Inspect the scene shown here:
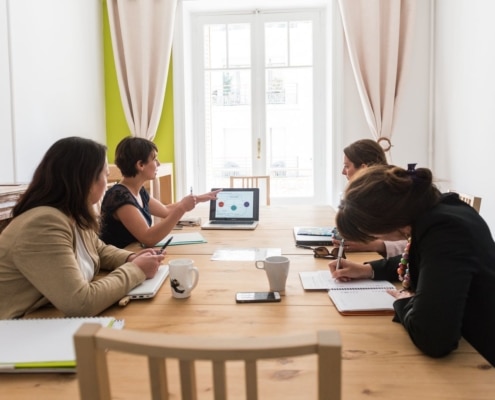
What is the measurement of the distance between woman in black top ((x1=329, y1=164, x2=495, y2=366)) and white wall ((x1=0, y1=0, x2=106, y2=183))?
2.74 meters

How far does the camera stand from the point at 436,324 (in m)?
0.92

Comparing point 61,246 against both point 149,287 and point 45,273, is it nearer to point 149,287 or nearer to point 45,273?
point 45,273

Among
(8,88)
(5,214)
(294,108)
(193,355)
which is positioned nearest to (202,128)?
(294,108)

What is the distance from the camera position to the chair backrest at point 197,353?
53 centimetres

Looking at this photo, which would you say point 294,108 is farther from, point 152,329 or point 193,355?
point 193,355

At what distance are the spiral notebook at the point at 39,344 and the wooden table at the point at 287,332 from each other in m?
0.02

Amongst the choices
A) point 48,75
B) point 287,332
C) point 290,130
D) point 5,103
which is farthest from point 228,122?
point 287,332

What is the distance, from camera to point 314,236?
2.04 meters

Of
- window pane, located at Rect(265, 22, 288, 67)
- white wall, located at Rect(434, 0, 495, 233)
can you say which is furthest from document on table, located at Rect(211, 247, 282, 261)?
window pane, located at Rect(265, 22, 288, 67)

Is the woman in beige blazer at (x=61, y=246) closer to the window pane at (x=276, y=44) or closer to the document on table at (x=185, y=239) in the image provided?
the document on table at (x=185, y=239)

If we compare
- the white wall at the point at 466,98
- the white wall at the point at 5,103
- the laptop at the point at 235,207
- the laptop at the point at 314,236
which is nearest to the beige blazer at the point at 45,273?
the laptop at the point at 314,236

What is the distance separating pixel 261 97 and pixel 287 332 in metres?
3.64

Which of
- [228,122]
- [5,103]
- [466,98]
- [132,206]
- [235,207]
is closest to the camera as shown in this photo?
[132,206]

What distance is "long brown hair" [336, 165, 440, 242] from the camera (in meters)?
1.10
